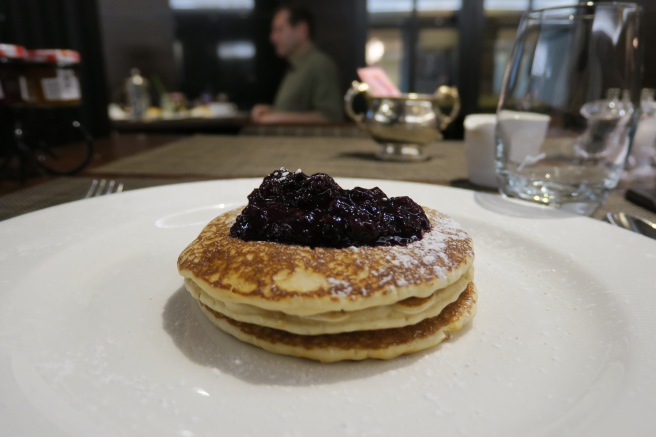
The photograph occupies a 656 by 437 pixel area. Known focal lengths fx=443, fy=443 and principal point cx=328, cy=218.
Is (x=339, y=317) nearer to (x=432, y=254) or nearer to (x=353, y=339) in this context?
(x=353, y=339)

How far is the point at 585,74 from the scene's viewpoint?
1.69 meters

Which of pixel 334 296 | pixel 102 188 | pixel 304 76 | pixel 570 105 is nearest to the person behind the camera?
pixel 334 296

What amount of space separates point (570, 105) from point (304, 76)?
18.5 feet

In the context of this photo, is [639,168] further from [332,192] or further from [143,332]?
[143,332]

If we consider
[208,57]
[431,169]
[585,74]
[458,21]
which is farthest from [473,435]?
[208,57]

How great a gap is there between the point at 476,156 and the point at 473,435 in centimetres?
165

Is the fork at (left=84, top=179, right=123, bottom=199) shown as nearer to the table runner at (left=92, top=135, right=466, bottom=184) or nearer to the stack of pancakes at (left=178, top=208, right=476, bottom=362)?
the table runner at (left=92, top=135, right=466, bottom=184)

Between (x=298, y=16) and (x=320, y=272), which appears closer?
(x=320, y=272)

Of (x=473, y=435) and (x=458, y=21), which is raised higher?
(x=458, y=21)

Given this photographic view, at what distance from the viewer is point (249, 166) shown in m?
2.63

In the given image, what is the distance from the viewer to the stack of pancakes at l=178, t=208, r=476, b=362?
94 centimetres

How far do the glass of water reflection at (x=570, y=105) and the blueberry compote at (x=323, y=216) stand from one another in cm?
78

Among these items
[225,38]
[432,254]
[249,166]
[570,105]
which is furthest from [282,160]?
[225,38]

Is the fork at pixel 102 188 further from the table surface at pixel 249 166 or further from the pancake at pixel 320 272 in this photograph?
the pancake at pixel 320 272
